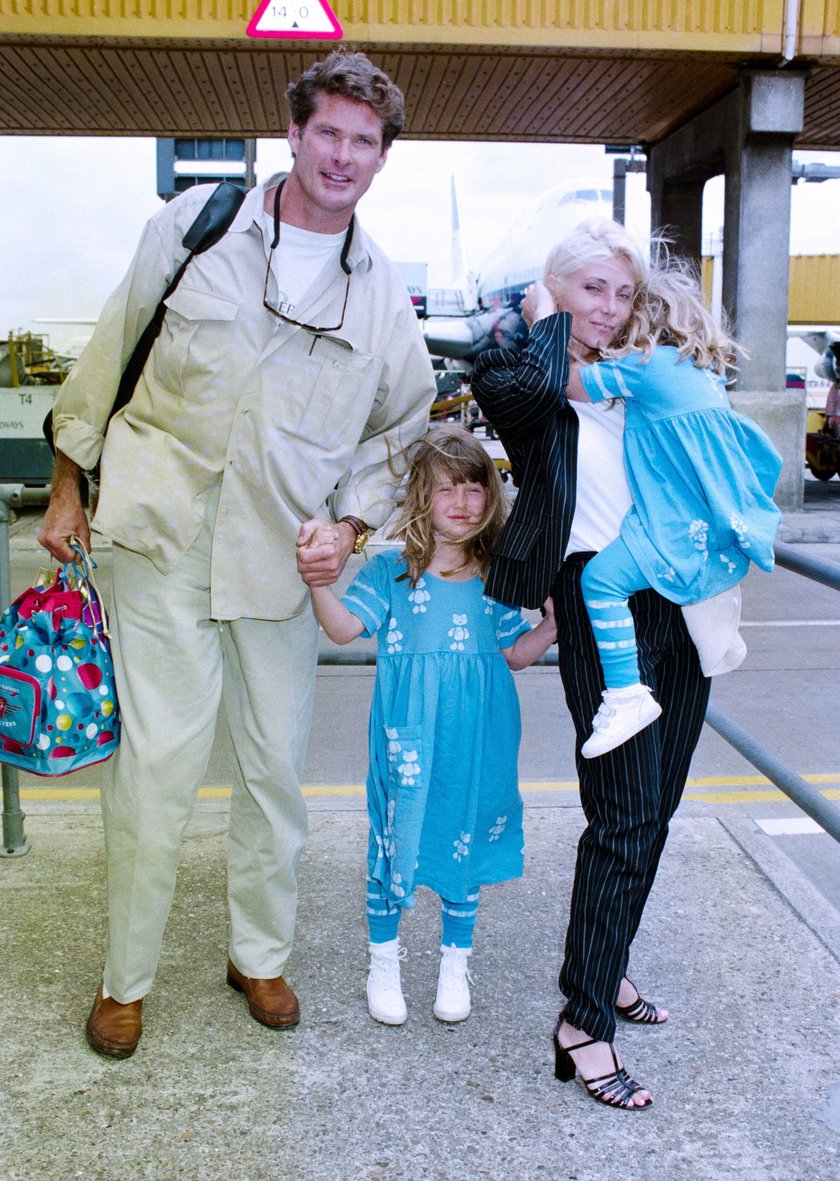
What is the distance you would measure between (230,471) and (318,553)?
0.92ft

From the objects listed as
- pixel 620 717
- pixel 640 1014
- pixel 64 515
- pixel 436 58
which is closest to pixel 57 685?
pixel 64 515

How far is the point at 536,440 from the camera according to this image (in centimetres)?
248

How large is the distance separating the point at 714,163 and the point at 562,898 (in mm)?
12147

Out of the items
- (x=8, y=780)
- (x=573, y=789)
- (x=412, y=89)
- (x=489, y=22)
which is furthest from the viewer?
(x=412, y=89)

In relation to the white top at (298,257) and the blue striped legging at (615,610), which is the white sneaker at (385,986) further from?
the white top at (298,257)

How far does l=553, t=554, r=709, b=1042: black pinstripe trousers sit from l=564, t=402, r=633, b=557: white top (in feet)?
0.17

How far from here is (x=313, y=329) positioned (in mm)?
2588

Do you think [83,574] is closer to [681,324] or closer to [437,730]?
[437,730]

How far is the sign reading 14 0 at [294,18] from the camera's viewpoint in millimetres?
8750

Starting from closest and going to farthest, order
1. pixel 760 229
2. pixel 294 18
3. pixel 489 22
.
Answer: pixel 294 18
pixel 489 22
pixel 760 229


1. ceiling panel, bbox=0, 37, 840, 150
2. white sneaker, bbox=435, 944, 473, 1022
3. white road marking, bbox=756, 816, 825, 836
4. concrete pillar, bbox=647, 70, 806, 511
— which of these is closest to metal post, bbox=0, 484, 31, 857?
white sneaker, bbox=435, 944, 473, 1022

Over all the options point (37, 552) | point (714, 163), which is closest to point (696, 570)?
point (37, 552)

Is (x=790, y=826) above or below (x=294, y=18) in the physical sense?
below

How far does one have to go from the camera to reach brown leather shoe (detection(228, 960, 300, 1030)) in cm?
272
